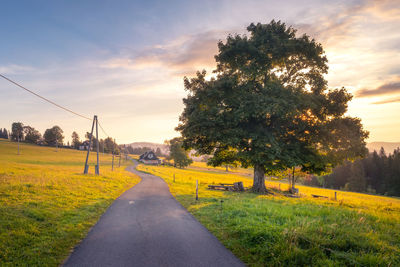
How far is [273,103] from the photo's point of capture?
52.5ft

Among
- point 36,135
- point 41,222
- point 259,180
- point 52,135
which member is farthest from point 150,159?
point 41,222

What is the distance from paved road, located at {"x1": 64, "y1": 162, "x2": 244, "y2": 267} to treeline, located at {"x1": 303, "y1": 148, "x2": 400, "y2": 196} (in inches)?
2717

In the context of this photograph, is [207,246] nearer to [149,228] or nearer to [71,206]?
[149,228]

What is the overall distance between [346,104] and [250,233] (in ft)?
58.0

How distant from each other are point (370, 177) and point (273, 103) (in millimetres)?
87735

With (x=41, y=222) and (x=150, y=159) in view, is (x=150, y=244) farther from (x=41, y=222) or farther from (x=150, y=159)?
(x=150, y=159)

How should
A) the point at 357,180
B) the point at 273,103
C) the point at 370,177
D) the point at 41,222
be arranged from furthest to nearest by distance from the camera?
the point at 370,177
the point at 357,180
the point at 273,103
the point at 41,222

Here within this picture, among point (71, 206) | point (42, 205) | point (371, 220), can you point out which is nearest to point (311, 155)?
point (371, 220)

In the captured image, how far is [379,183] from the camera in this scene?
72250 mm

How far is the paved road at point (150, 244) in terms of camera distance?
534cm

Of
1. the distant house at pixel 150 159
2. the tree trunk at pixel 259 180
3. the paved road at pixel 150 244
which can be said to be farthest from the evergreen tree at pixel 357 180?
the distant house at pixel 150 159

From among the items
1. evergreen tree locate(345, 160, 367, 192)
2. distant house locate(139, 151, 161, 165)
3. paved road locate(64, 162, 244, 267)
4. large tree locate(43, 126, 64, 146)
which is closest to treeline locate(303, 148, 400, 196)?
evergreen tree locate(345, 160, 367, 192)

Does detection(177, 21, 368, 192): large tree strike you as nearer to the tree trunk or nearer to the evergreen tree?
the tree trunk

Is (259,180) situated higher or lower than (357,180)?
higher
